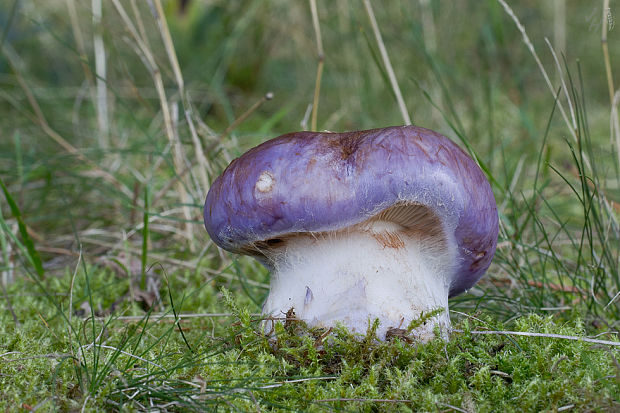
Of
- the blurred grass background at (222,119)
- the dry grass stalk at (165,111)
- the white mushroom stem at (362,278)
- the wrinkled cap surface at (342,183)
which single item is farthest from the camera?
the dry grass stalk at (165,111)

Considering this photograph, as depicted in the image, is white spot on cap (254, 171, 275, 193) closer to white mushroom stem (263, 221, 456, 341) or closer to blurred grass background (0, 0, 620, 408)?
white mushroom stem (263, 221, 456, 341)

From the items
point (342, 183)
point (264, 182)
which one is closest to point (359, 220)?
point (342, 183)

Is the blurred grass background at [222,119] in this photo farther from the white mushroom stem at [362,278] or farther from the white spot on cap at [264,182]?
the white spot on cap at [264,182]

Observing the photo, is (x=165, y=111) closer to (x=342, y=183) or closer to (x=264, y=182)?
(x=264, y=182)

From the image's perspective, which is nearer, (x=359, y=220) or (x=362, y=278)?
(x=359, y=220)

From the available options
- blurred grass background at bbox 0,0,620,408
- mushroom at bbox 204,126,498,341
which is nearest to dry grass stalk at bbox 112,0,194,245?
blurred grass background at bbox 0,0,620,408

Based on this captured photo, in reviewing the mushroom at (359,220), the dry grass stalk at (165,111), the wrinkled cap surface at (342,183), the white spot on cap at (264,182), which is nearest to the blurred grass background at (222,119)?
the dry grass stalk at (165,111)
